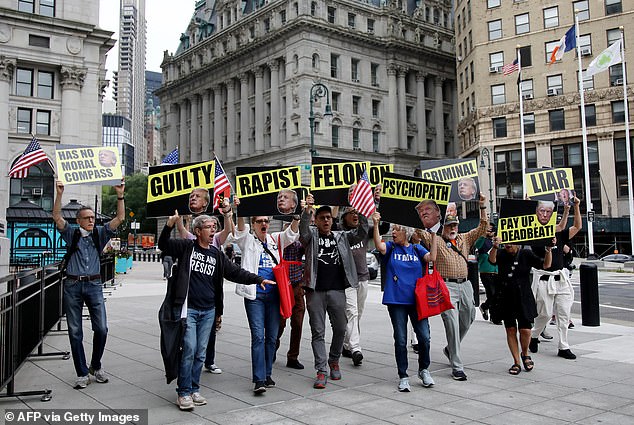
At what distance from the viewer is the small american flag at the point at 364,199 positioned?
24.8ft

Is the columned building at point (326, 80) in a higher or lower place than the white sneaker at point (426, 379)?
higher

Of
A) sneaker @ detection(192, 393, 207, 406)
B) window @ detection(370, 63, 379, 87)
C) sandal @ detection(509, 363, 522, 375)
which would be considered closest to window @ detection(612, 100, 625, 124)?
window @ detection(370, 63, 379, 87)

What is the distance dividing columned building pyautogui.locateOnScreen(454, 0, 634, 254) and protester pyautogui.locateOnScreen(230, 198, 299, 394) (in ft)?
Result: 166

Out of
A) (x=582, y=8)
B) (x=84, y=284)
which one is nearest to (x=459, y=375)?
(x=84, y=284)

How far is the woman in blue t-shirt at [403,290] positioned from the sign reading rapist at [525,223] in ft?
5.19

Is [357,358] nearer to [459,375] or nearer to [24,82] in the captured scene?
[459,375]

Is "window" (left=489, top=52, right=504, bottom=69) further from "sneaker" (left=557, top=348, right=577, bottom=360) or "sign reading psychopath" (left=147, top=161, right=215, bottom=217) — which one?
"sign reading psychopath" (left=147, top=161, right=215, bottom=217)

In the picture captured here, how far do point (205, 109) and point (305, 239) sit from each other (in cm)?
8196

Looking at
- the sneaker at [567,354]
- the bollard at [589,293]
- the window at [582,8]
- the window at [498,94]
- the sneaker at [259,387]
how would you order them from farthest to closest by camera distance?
the window at [498,94], the window at [582,8], the bollard at [589,293], the sneaker at [567,354], the sneaker at [259,387]

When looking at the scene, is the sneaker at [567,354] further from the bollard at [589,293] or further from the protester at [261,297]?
the protester at [261,297]

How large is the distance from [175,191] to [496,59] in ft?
185

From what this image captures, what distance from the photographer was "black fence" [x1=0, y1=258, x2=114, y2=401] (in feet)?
21.8

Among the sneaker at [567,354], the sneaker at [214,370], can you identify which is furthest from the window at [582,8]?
the sneaker at [214,370]

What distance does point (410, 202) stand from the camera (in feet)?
27.2
